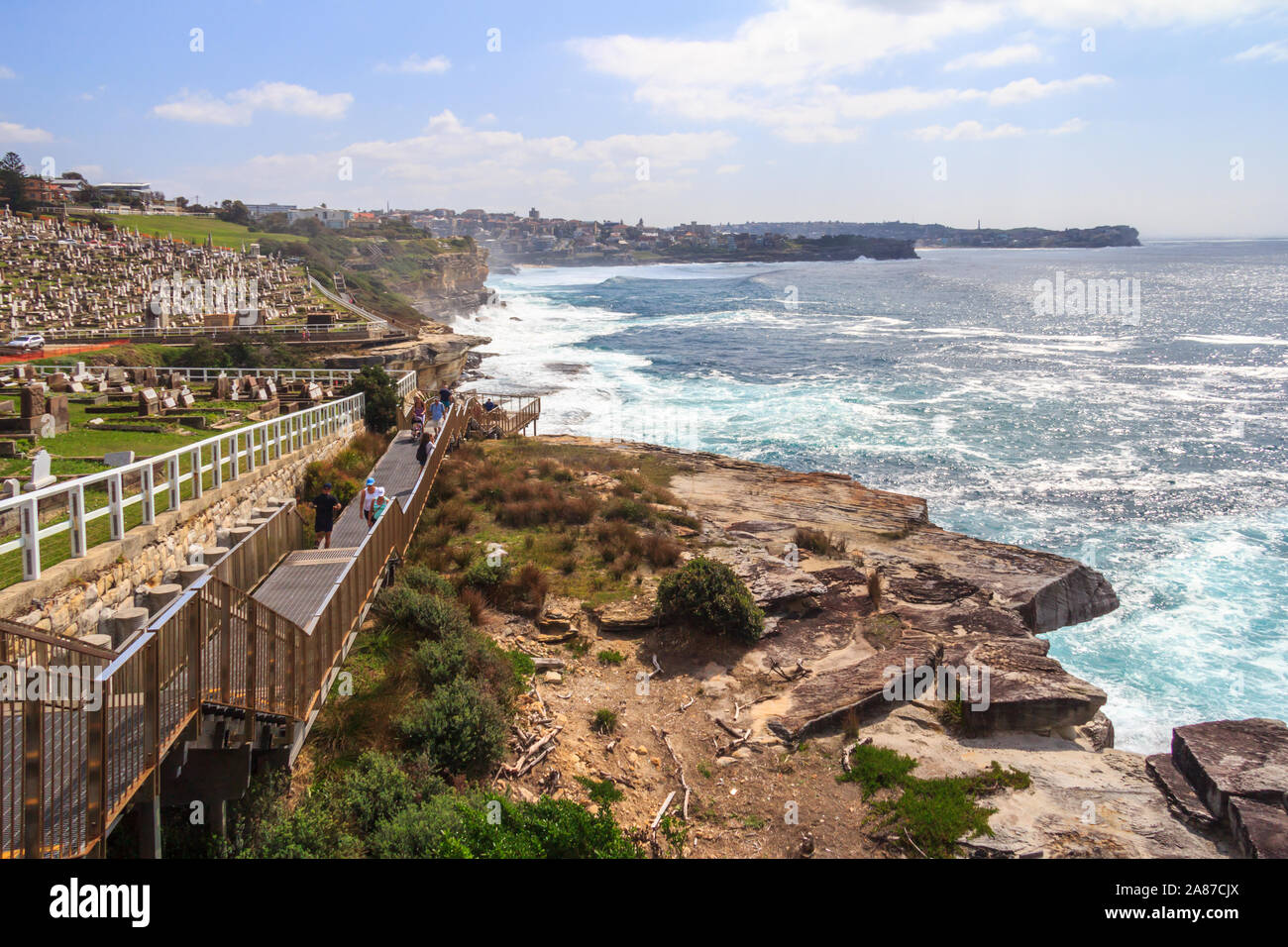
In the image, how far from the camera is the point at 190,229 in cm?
9594

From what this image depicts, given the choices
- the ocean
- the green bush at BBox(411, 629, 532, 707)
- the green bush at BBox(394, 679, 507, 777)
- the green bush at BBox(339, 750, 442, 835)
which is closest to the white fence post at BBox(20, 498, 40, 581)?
the green bush at BBox(339, 750, 442, 835)

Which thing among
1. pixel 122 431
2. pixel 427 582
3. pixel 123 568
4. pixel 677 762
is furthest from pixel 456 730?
pixel 122 431

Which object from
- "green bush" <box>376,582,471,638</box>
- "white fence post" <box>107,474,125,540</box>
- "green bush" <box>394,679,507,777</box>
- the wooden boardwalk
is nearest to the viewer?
the wooden boardwalk

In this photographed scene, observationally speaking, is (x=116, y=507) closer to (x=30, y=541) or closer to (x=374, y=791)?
(x=30, y=541)

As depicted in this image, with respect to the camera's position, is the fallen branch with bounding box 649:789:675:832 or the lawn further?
the lawn

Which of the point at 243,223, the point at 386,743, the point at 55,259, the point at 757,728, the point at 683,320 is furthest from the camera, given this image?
the point at 243,223

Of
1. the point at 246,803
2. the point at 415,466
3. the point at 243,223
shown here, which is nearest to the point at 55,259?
the point at 415,466

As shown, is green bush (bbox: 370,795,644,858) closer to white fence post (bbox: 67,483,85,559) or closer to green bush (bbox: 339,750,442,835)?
green bush (bbox: 339,750,442,835)

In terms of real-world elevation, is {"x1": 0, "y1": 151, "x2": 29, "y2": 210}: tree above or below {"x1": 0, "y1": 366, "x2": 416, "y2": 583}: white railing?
above

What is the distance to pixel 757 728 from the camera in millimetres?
11820

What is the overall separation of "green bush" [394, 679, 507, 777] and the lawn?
277 ft

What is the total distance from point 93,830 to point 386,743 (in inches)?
172

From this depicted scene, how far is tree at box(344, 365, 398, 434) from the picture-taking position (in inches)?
1051
